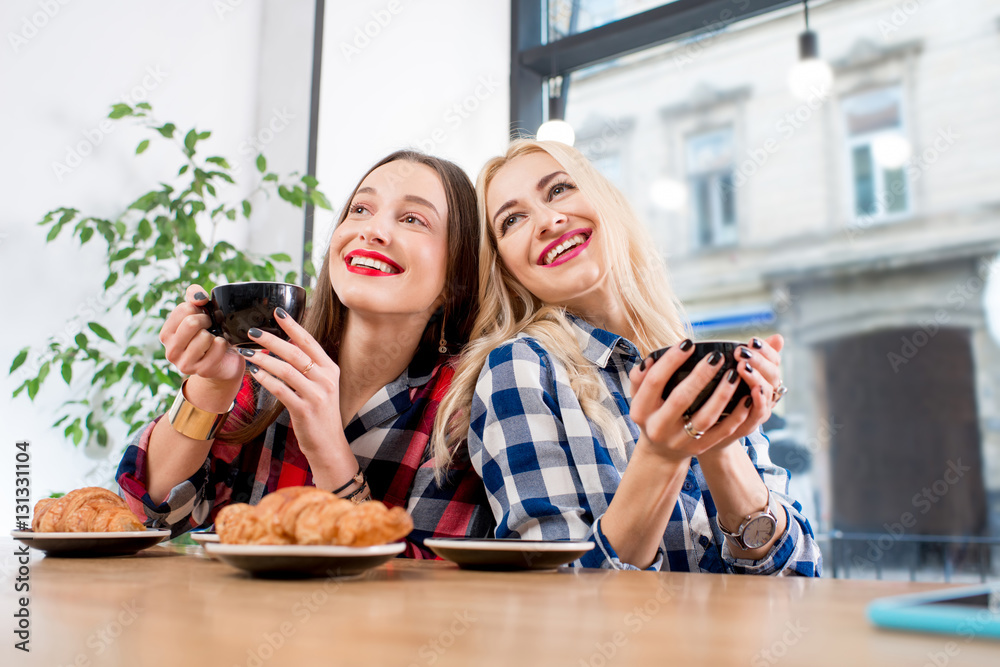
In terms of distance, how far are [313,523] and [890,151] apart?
3348 millimetres

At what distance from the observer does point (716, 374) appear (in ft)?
2.65

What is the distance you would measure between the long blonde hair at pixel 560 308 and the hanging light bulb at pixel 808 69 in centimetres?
184

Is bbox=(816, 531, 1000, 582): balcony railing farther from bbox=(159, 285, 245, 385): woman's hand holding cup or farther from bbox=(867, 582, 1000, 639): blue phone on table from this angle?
bbox=(867, 582, 1000, 639): blue phone on table

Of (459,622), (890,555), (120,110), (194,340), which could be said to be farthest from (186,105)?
(890,555)

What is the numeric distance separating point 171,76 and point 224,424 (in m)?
2.15

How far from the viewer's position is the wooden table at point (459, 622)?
39 centimetres

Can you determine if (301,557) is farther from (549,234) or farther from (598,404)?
(549,234)

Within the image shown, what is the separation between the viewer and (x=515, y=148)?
1.62 metres

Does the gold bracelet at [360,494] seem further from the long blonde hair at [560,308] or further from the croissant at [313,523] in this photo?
the croissant at [313,523]

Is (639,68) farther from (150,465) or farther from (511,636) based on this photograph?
(511,636)

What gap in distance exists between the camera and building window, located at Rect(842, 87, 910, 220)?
3.31m

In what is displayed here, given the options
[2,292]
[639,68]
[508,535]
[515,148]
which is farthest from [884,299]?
[2,292]

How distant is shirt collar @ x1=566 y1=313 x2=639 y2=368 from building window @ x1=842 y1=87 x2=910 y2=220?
2484 millimetres

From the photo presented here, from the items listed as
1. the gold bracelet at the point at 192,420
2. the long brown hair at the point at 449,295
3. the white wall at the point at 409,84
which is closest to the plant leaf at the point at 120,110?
the white wall at the point at 409,84
